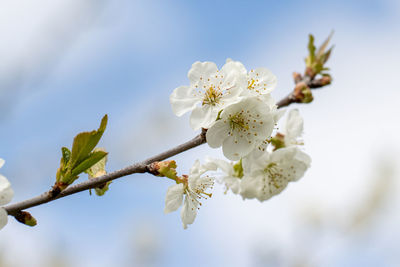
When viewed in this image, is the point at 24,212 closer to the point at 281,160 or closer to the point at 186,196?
the point at 186,196

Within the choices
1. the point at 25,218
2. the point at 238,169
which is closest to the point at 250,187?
the point at 238,169

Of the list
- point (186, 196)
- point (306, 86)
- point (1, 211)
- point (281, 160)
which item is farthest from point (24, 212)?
point (306, 86)

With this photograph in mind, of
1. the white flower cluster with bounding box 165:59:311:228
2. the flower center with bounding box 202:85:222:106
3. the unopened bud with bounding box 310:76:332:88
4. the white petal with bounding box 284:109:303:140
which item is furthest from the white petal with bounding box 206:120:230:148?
the unopened bud with bounding box 310:76:332:88

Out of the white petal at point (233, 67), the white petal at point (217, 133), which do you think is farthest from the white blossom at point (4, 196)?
the white petal at point (233, 67)

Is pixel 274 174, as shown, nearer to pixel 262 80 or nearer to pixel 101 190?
pixel 262 80

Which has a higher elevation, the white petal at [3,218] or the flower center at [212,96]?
the flower center at [212,96]

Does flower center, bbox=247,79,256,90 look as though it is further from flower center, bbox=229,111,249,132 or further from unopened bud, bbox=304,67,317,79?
unopened bud, bbox=304,67,317,79

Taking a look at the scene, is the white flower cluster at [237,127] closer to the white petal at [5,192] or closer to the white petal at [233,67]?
the white petal at [233,67]
